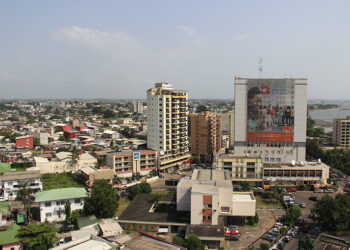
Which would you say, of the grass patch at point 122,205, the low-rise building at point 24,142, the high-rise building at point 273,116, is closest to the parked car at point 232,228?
the grass patch at point 122,205

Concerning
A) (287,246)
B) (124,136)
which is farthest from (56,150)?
(287,246)

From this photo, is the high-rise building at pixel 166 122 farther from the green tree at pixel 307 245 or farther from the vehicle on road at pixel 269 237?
the green tree at pixel 307 245

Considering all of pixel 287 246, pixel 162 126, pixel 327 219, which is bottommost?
pixel 287 246

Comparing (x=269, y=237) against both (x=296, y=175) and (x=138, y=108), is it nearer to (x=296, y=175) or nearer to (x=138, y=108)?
(x=296, y=175)

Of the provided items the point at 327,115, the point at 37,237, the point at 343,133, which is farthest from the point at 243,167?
the point at 327,115

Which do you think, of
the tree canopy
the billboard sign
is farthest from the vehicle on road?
the billboard sign

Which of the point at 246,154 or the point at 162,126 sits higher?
the point at 162,126

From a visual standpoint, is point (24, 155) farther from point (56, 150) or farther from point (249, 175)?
point (249, 175)
